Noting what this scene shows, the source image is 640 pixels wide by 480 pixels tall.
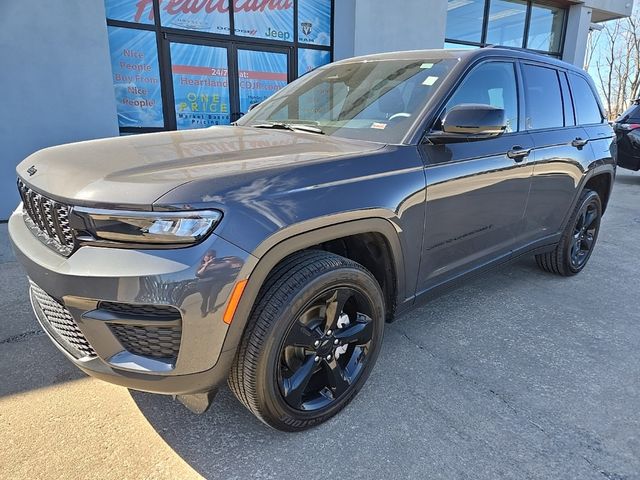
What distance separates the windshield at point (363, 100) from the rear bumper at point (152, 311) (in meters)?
1.31

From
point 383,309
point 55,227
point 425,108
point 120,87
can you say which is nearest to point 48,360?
point 55,227

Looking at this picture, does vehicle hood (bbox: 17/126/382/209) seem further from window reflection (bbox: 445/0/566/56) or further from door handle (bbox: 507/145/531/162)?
window reflection (bbox: 445/0/566/56)

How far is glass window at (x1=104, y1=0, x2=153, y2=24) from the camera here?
6828 millimetres

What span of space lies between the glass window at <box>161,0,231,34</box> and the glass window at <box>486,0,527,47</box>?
7216 mm

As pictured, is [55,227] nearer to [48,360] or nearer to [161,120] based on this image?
[48,360]

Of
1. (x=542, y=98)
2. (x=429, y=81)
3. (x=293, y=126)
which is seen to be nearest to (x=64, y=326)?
(x=293, y=126)

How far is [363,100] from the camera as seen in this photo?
288cm

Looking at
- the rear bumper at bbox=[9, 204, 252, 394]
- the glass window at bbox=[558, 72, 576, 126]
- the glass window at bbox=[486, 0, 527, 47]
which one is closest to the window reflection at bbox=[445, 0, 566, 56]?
the glass window at bbox=[486, 0, 527, 47]

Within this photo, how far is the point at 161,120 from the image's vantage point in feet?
24.8

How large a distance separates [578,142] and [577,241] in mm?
978

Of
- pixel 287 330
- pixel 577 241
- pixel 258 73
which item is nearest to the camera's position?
pixel 287 330

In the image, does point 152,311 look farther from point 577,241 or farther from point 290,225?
point 577,241

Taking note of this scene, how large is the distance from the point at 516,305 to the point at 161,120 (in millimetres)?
6187

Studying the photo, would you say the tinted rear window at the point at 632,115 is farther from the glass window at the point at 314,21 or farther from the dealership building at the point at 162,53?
the glass window at the point at 314,21
